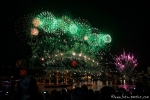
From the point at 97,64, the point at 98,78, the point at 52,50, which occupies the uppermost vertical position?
the point at 52,50

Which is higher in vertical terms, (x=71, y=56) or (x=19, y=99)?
(x=71, y=56)

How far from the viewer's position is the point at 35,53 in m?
38.4

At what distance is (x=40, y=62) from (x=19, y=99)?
32.4 meters

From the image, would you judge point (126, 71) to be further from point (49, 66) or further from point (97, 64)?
point (49, 66)

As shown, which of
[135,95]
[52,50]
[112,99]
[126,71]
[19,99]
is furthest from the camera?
[126,71]

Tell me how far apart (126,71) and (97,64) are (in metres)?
8.96

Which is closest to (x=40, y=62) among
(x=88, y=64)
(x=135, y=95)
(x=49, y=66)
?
(x=49, y=66)

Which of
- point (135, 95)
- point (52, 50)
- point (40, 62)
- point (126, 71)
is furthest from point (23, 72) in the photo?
point (126, 71)

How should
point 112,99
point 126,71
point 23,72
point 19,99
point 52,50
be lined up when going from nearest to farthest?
1. point 19,99
2. point 112,99
3. point 23,72
4. point 52,50
5. point 126,71

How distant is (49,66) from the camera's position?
1324 inches

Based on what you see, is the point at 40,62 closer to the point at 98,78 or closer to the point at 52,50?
the point at 52,50

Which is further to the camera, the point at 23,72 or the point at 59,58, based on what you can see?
the point at 59,58

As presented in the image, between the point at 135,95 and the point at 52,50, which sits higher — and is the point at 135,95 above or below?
below

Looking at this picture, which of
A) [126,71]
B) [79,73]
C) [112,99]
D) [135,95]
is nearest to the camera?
[112,99]
